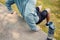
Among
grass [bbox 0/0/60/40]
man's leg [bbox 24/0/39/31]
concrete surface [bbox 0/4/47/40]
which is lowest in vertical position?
grass [bbox 0/0/60/40]

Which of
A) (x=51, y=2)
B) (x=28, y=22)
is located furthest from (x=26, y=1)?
(x=51, y=2)

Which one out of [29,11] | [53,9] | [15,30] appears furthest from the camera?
[53,9]

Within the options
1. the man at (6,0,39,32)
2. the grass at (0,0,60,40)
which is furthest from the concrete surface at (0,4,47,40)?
the grass at (0,0,60,40)

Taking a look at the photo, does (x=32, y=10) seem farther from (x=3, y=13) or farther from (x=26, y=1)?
(x=3, y=13)

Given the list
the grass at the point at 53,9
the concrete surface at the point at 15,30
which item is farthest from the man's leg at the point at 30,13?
the grass at the point at 53,9

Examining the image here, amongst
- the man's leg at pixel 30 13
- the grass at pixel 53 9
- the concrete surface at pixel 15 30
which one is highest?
the man's leg at pixel 30 13

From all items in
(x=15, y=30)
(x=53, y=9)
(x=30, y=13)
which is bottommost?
(x=53, y=9)

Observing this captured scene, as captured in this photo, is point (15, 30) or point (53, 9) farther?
point (53, 9)

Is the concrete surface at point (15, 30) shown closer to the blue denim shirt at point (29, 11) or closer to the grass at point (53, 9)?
the blue denim shirt at point (29, 11)

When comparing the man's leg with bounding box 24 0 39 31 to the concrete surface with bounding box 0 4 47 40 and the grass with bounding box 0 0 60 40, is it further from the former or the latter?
the grass with bounding box 0 0 60 40

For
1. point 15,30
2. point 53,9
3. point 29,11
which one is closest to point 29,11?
point 29,11

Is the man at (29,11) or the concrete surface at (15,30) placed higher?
the man at (29,11)

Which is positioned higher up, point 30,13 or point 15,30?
point 30,13

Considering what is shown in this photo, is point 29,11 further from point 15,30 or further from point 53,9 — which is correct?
point 53,9
